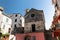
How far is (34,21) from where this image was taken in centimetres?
2995

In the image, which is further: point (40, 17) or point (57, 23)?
point (40, 17)

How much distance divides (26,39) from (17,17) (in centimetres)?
3019

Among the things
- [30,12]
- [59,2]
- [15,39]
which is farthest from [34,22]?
[59,2]

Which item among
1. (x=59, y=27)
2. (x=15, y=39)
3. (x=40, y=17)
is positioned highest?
(x=40, y=17)

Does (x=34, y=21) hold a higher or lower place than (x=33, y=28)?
higher

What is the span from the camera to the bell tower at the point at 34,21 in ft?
95.6

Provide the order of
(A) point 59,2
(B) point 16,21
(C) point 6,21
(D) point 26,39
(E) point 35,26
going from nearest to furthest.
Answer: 1. (A) point 59,2
2. (D) point 26,39
3. (E) point 35,26
4. (C) point 6,21
5. (B) point 16,21

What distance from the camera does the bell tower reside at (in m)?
29.1

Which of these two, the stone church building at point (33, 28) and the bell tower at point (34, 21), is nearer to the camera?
the stone church building at point (33, 28)

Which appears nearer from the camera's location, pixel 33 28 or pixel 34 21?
pixel 33 28

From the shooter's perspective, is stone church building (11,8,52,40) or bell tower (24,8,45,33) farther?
bell tower (24,8,45,33)

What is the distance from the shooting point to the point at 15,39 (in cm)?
2862

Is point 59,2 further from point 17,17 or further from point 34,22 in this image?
point 17,17

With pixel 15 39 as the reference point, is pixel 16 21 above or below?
above
